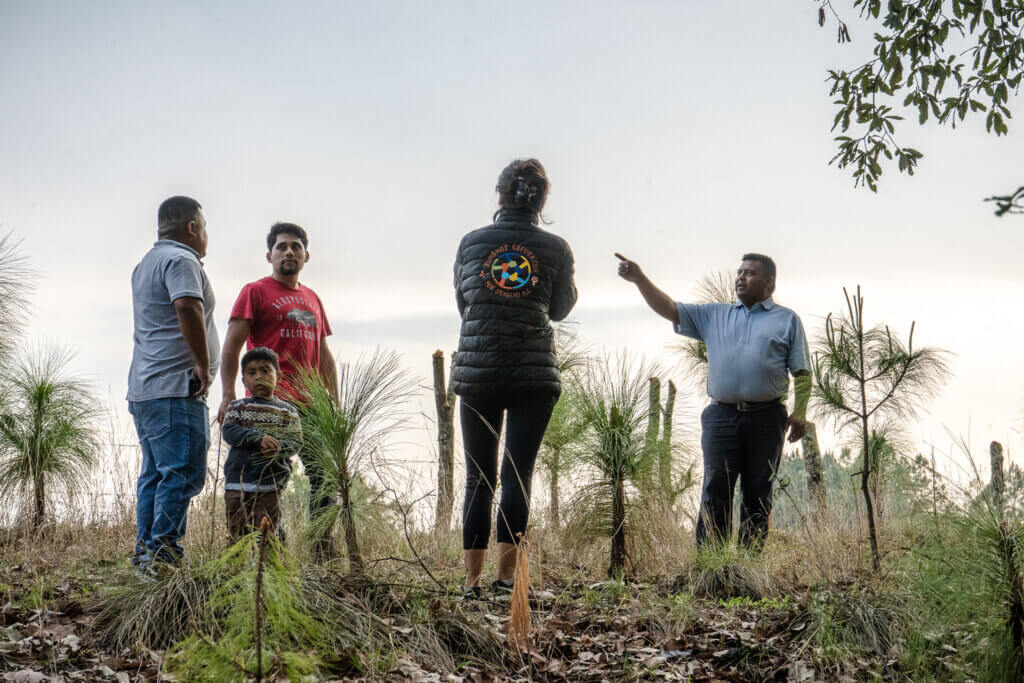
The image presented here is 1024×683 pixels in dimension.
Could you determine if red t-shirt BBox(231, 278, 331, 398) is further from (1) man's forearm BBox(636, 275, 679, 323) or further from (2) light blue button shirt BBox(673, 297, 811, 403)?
(2) light blue button shirt BBox(673, 297, 811, 403)

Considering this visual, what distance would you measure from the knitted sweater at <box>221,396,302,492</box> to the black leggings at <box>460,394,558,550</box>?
818mm

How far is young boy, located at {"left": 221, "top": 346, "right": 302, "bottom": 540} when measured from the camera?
146 inches

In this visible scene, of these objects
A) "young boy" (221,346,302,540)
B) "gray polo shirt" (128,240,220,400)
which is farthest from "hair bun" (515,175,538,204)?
"gray polo shirt" (128,240,220,400)

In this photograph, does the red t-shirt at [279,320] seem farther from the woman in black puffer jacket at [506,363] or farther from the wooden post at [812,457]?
the wooden post at [812,457]

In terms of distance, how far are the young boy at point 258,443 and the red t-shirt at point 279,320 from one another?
106 millimetres

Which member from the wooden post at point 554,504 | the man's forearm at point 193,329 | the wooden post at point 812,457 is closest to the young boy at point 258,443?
the man's forearm at point 193,329

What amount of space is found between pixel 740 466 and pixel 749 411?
0.35m

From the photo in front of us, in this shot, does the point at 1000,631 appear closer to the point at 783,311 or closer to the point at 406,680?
the point at 406,680

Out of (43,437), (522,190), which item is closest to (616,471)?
(522,190)

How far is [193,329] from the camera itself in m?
3.89

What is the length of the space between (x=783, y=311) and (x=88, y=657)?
4224mm

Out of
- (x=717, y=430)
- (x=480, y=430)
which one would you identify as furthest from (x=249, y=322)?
(x=717, y=430)

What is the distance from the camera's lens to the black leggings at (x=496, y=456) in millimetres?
3803

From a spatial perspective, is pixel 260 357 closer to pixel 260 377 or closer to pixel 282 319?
pixel 260 377
